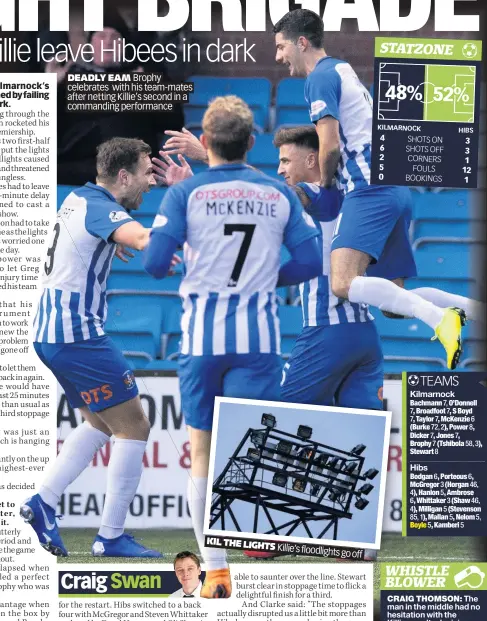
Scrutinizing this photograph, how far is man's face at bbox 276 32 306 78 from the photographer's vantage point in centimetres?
546

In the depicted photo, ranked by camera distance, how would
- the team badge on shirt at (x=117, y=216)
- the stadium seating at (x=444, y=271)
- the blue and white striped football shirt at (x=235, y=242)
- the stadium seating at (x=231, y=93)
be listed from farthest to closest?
the stadium seating at (x=444, y=271) < the stadium seating at (x=231, y=93) < the team badge on shirt at (x=117, y=216) < the blue and white striped football shirt at (x=235, y=242)

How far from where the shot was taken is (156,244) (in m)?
4.91

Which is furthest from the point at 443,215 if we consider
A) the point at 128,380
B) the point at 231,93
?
the point at 128,380

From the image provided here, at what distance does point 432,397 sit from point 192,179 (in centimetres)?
172

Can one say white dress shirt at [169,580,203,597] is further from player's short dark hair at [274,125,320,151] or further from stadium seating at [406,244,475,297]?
player's short dark hair at [274,125,320,151]

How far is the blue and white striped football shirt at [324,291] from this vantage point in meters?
5.37

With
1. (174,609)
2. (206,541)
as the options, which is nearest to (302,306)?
(206,541)

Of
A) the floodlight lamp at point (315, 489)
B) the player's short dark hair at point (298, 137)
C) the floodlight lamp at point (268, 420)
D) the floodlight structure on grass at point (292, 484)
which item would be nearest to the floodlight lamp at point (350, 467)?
the floodlight structure on grass at point (292, 484)

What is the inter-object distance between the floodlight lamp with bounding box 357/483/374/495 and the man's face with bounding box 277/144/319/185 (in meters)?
1.59

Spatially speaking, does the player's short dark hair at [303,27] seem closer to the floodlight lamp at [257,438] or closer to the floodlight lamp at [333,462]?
the floodlight lamp at [257,438]

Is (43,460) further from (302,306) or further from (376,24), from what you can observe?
(376,24)

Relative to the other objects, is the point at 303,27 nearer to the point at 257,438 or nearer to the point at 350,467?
the point at 257,438

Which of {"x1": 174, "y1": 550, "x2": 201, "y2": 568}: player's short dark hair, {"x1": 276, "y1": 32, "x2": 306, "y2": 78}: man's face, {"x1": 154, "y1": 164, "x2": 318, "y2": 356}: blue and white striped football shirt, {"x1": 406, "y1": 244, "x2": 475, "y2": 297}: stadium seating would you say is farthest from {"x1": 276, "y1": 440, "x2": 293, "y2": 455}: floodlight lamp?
{"x1": 276, "y1": 32, "x2": 306, "y2": 78}: man's face

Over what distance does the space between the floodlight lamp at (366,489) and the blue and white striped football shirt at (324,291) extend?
2.78 feet
